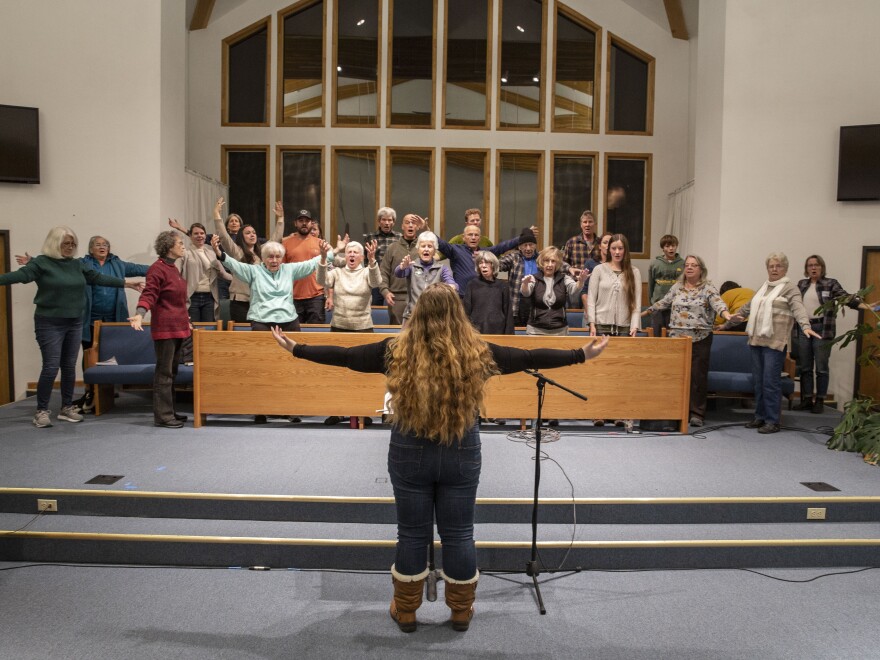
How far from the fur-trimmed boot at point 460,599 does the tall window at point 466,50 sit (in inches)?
335

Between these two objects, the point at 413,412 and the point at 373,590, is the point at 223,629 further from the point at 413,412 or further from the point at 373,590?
the point at 413,412

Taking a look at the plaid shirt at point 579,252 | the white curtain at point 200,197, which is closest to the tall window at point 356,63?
the white curtain at point 200,197

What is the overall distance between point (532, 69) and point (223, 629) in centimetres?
928

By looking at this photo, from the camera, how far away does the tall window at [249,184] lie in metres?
10.2

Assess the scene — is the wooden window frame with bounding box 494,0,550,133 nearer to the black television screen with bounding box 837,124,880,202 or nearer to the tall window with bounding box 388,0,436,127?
the tall window with bounding box 388,0,436,127

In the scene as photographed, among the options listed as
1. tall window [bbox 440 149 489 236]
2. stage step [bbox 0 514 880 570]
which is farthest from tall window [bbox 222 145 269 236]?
stage step [bbox 0 514 880 570]

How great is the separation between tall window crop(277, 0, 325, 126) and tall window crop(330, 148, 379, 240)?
2.31ft

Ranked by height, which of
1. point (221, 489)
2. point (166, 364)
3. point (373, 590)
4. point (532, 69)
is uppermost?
point (532, 69)

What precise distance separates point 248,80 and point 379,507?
8451mm

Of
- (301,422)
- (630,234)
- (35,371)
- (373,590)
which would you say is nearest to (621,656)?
(373,590)

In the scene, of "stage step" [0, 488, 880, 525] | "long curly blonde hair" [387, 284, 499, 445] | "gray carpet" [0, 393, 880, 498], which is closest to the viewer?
"long curly blonde hair" [387, 284, 499, 445]

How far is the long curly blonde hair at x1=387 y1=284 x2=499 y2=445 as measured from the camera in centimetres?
248

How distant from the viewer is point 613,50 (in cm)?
1018

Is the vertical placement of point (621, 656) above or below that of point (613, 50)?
below
